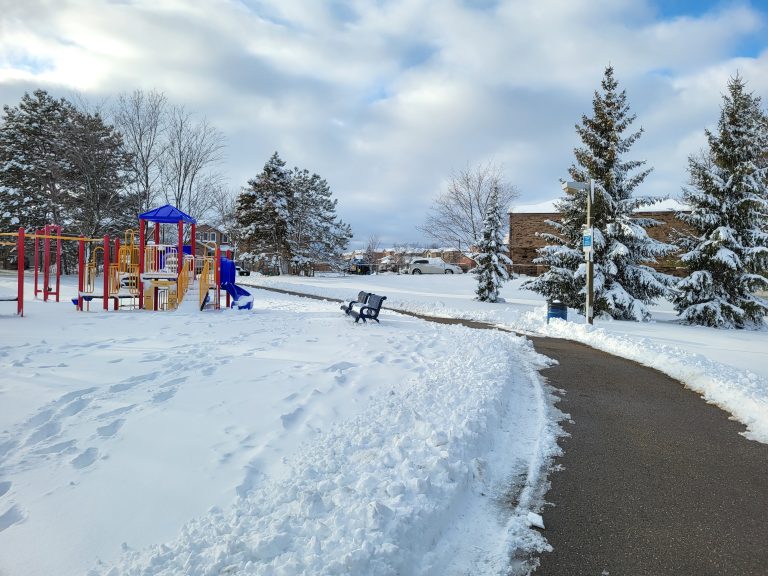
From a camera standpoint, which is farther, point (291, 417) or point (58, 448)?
point (291, 417)

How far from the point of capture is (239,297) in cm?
1582

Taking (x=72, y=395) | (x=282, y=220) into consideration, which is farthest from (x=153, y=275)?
(x=282, y=220)

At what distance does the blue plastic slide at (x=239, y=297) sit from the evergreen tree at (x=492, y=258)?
11773 mm

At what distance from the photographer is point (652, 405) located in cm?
623

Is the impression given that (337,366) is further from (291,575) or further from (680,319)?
(680,319)

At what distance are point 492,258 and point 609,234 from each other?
6257 millimetres

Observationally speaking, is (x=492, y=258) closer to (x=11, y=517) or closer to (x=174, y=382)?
(x=174, y=382)

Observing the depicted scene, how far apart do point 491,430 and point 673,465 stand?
1.73 metres

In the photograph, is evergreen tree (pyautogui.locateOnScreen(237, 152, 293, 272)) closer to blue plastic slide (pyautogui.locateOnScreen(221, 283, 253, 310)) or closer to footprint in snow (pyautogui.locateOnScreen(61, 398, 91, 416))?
blue plastic slide (pyautogui.locateOnScreen(221, 283, 253, 310))

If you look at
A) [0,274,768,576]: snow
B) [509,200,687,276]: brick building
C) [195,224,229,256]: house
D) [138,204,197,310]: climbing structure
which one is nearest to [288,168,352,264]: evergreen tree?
[195,224,229,256]: house

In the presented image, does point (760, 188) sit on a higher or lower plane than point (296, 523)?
higher

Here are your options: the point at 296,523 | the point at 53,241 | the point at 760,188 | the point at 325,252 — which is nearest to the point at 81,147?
the point at 53,241

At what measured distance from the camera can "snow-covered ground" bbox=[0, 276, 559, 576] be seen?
2701mm

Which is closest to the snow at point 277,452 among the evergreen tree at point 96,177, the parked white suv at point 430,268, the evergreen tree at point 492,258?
the evergreen tree at point 492,258
